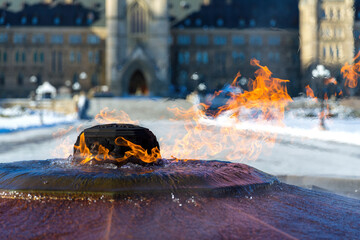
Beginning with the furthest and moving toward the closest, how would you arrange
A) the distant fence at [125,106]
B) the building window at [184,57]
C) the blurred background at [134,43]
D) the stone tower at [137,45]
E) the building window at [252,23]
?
the building window at [252,23]
the building window at [184,57]
the blurred background at [134,43]
the stone tower at [137,45]
the distant fence at [125,106]

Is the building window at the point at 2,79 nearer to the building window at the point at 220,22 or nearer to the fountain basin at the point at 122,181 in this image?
the building window at the point at 220,22

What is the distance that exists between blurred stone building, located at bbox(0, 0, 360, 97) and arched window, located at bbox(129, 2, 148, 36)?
150mm

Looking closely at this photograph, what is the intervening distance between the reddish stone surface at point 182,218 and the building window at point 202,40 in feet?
204

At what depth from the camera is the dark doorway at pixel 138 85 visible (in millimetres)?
60125

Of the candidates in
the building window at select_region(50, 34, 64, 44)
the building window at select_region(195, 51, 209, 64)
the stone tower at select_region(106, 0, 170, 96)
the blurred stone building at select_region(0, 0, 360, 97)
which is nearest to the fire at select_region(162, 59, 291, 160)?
the stone tower at select_region(106, 0, 170, 96)

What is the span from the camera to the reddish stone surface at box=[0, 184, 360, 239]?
4.04m

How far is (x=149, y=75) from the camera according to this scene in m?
58.8

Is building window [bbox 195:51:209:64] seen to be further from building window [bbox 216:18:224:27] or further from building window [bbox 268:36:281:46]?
building window [bbox 268:36:281:46]

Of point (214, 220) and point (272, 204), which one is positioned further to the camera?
point (272, 204)

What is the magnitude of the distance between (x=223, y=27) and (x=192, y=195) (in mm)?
63922

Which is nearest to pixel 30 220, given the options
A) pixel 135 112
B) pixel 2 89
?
pixel 135 112

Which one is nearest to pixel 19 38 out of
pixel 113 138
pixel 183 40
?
pixel 183 40

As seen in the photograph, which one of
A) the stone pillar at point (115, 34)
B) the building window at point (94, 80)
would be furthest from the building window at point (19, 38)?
the stone pillar at point (115, 34)

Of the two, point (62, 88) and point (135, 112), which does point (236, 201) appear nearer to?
point (135, 112)
